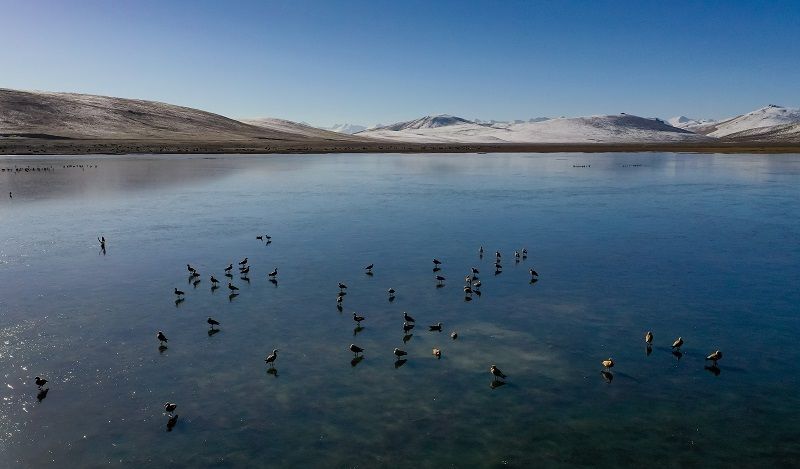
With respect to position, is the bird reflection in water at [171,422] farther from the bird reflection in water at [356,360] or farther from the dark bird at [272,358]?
the bird reflection in water at [356,360]

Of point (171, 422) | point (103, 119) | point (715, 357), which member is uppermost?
point (103, 119)

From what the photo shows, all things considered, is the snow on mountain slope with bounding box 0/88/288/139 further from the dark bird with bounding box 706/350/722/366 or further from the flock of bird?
the dark bird with bounding box 706/350/722/366

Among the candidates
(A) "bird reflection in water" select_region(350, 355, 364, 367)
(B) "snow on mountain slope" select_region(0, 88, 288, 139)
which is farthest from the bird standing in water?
(B) "snow on mountain slope" select_region(0, 88, 288, 139)

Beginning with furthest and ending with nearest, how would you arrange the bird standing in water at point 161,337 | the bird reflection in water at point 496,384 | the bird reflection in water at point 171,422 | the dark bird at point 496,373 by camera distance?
the bird standing in water at point 161,337 → the dark bird at point 496,373 → the bird reflection in water at point 496,384 → the bird reflection in water at point 171,422

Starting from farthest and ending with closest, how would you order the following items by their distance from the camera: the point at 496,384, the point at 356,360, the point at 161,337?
the point at 161,337
the point at 356,360
the point at 496,384

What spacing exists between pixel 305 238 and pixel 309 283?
29.9 feet

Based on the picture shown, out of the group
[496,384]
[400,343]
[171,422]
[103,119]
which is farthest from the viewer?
[103,119]

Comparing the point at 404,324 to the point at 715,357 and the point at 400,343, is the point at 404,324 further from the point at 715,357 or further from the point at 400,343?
the point at 715,357

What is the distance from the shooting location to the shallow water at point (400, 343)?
460 inches

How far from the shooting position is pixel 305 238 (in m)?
31.5

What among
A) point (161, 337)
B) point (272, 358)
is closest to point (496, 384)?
point (272, 358)

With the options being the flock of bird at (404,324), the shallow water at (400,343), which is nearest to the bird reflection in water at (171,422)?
the flock of bird at (404,324)

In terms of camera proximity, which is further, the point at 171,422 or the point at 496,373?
the point at 496,373

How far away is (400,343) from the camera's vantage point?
1672 cm
